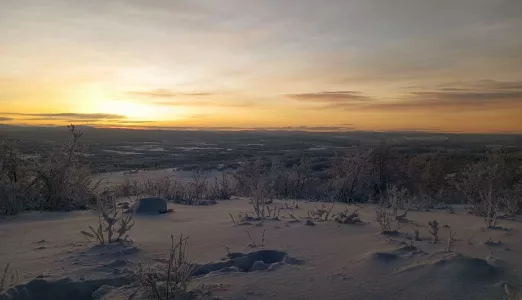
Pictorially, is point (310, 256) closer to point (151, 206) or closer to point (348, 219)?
point (348, 219)

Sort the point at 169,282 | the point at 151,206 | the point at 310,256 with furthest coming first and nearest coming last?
the point at 151,206, the point at 310,256, the point at 169,282

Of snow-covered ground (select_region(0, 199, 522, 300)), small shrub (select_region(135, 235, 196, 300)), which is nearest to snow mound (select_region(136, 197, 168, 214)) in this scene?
snow-covered ground (select_region(0, 199, 522, 300))

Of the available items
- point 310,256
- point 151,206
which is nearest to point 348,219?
point 310,256

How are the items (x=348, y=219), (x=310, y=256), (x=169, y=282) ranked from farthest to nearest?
(x=348, y=219), (x=310, y=256), (x=169, y=282)

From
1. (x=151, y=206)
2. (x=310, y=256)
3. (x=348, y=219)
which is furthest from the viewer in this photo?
(x=151, y=206)

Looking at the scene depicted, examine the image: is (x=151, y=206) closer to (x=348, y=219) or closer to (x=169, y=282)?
(x=348, y=219)

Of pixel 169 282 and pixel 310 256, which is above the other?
pixel 169 282

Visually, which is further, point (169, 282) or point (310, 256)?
point (310, 256)

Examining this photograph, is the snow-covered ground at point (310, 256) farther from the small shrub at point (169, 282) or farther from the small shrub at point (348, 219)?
the small shrub at point (169, 282)

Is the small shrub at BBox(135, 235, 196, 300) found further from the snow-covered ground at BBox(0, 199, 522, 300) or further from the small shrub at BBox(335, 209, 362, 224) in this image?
the small shrub at BBox(335, 209, 362, 224)

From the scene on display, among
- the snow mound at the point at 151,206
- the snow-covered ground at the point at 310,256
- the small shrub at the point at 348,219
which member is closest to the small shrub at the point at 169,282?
the snow-covered ground at the point at 310,256

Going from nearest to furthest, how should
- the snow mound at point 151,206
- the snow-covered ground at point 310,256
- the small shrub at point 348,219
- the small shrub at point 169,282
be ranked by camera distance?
the small shrub at point 169,282, the snow-covered ground at point 310,256, the small shrub at point 348,219, the snow mound at point 151,206
